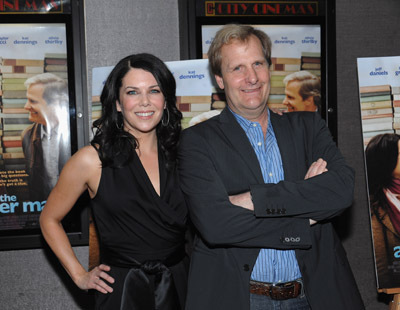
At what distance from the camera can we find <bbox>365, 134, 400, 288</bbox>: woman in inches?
104

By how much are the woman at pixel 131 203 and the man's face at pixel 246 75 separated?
0.29 meters

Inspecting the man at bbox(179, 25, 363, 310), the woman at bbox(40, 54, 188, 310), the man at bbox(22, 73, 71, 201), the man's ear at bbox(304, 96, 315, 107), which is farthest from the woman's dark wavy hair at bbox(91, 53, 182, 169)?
the man's ear at bbox(304, 96, 315, 107)

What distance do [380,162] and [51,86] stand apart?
6.76ft

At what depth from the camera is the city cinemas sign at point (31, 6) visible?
2816 mm

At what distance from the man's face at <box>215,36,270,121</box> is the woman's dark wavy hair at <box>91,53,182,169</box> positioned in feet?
0.95

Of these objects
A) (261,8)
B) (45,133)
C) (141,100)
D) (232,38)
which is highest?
(261,8)

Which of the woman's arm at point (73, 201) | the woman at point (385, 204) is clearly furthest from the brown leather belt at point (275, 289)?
the woman at point (385, 204)

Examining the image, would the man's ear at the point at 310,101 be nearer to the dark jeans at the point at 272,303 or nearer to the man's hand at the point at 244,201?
the man's hand at the point at 244,201

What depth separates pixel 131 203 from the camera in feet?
6.44

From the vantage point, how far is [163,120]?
7.04ft

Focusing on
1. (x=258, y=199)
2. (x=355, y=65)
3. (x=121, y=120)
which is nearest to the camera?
(x=258, y=199)

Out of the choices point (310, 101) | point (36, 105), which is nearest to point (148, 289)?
point (36, 105)

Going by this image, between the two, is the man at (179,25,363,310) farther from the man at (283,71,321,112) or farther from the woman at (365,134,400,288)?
the man at (283,71,321,112)

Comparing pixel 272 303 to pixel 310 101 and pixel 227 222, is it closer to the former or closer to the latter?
pixel 227 222
